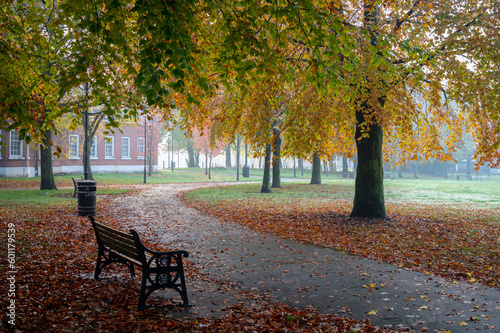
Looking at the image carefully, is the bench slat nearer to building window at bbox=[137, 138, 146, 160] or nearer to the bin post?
the bin post

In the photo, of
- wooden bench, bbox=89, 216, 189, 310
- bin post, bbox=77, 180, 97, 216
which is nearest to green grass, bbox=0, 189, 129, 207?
bin post, bbox=77, 180, 97, 216

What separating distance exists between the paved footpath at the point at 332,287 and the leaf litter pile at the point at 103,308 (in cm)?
31

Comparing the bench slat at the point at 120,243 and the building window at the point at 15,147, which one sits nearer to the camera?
the bench slat at the point at 120,243

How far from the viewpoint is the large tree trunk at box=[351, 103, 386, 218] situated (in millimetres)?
12414

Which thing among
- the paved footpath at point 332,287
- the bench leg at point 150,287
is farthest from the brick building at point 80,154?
the bench leg at point 150,287

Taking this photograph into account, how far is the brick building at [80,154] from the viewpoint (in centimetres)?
3425

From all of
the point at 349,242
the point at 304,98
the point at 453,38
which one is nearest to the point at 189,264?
the point at 349,242

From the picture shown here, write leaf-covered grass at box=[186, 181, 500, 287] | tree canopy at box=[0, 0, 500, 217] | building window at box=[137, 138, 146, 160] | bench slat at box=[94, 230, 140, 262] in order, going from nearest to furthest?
bench slat at box=[94, 230, 140, 262]
tree canopy at box=[0, 0, 500, 217]
leaf-covered grass at box=[186, 181, 500, 287]
building window at box=[137, 138, 146, 160]

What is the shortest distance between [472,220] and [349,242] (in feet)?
21.5

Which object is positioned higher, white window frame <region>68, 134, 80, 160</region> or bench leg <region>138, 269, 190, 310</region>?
white window frame <region>68, 134, 80, 160</region>

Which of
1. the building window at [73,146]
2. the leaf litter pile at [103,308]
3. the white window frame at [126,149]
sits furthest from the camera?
the white window frame at [126,149]

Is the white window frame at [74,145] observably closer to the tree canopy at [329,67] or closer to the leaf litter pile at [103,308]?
the tree canopy at [329,67]

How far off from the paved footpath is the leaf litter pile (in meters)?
0.31

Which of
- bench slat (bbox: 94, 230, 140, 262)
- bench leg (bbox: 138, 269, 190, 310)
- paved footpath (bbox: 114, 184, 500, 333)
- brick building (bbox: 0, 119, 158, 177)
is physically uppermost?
brick building (bbox: 0, 119, 158, 177)
